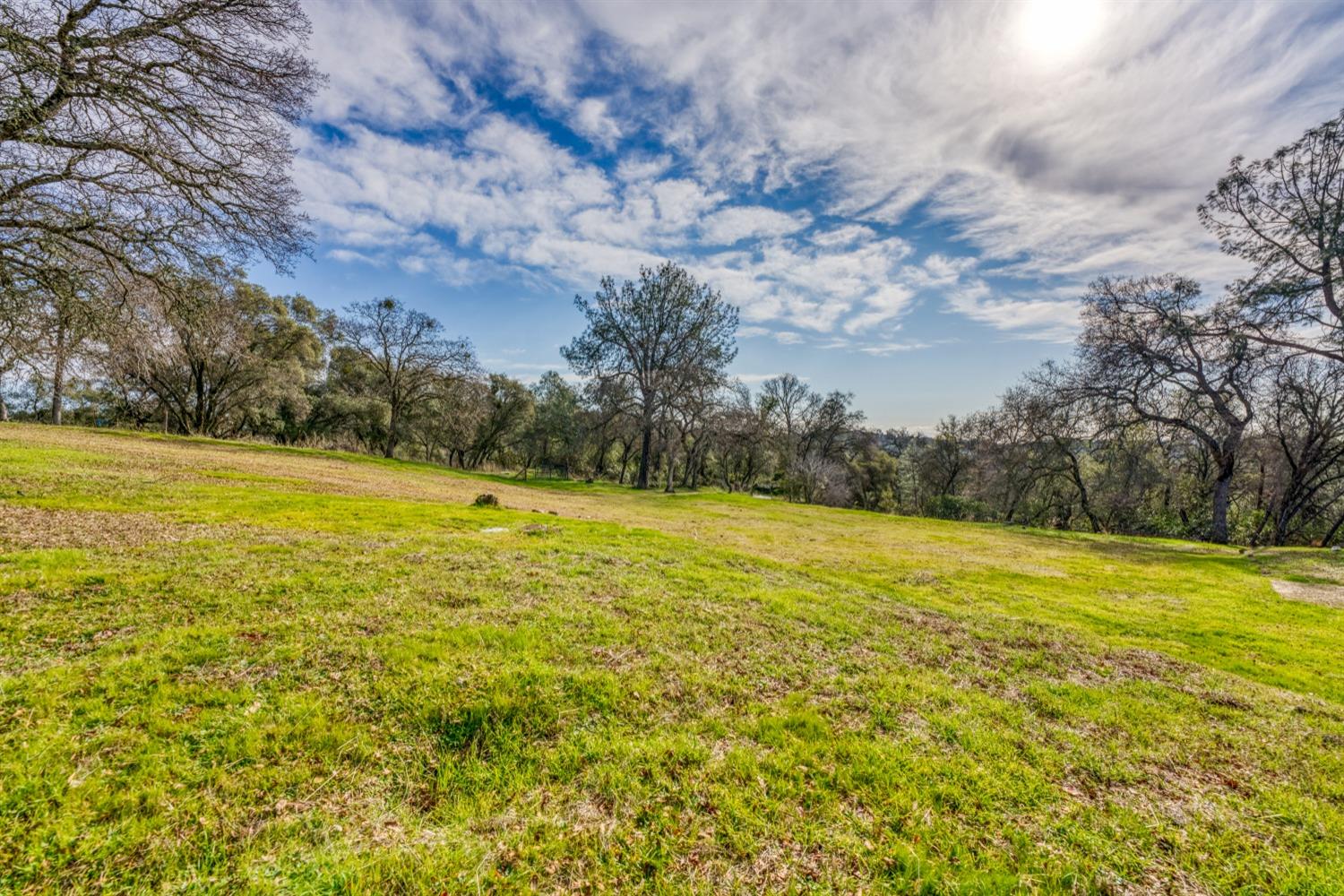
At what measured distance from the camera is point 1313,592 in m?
11.8

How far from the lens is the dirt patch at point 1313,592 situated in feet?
35.5

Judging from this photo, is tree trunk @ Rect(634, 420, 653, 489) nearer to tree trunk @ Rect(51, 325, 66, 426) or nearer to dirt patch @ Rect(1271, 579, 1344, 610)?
tree trunk @ Rect(51, 325, 66, 426)

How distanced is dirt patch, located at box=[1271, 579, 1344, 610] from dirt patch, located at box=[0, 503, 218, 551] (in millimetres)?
23283

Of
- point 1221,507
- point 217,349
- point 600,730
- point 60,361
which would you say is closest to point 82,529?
point 60,361

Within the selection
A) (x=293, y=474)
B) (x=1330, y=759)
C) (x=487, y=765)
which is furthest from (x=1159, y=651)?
(x=293, y=474)

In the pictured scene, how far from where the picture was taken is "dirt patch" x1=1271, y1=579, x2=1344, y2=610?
10814 millimetres

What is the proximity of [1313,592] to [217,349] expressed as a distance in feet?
107

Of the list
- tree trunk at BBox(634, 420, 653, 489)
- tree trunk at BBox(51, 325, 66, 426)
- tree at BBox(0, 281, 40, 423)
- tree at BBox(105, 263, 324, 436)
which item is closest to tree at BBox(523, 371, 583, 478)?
tree trunk at BBox(634, 420, 653, 489)

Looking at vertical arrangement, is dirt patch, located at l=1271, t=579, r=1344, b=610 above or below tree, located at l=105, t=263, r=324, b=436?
below

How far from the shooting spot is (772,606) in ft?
25.4

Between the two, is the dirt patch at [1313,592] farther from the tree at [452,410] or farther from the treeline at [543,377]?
the tree at [452,410]

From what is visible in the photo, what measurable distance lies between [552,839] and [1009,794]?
345cm

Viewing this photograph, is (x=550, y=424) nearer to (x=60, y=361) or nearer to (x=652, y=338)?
(x=652, y=338)

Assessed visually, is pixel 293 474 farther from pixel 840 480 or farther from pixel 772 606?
pixel 840 480
